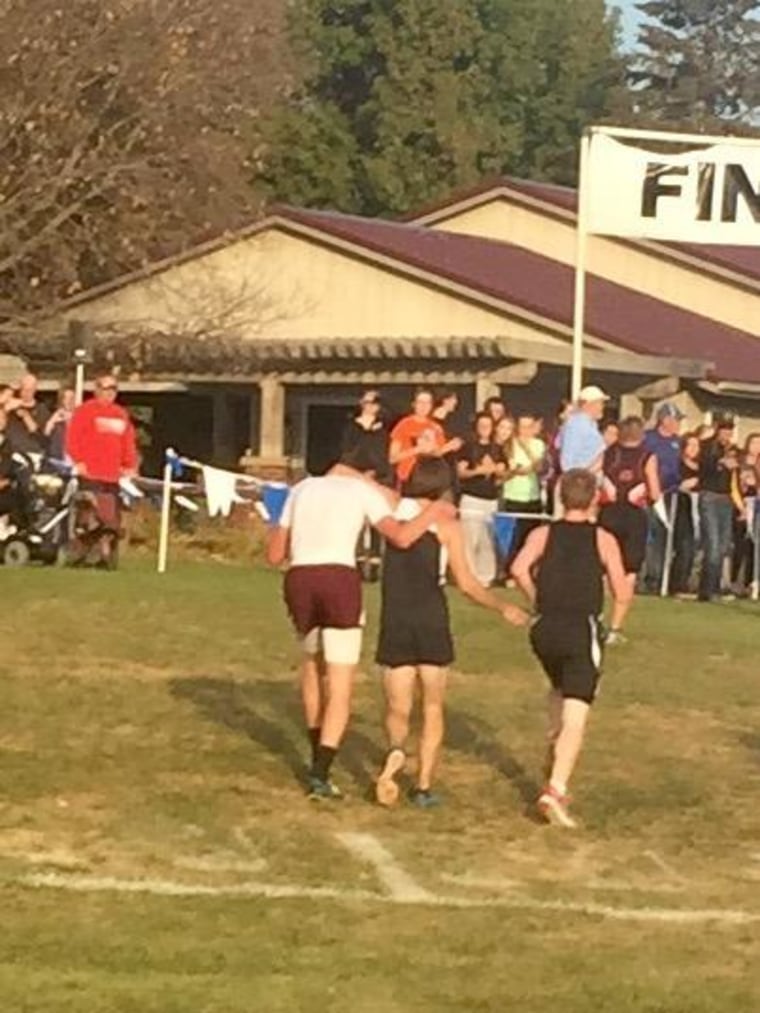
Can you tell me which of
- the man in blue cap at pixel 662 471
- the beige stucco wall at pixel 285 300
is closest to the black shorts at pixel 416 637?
the man in blue cap at pixel 662 471

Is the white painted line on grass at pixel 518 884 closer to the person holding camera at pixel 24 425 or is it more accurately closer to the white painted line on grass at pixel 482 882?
the white painted line on grass at pixel 482 882

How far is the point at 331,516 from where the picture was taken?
12125 mm

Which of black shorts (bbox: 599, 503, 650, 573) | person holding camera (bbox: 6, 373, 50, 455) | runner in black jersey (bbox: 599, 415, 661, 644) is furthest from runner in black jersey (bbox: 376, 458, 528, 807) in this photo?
person holding camera (bbox: 6, 373, 50, 455)

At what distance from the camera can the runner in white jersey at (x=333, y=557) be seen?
12102 mm

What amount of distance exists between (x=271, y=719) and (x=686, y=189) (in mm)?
9385

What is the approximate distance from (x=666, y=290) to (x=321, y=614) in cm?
2959

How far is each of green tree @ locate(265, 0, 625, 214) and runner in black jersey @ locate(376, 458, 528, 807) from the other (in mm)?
41472

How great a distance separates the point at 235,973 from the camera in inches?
343

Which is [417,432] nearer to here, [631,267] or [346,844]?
[346,844]

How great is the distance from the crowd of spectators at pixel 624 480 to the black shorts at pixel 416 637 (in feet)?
20.6

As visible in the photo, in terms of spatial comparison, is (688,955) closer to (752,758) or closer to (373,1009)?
(373,1009)

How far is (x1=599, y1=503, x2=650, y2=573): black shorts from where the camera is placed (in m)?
19.5


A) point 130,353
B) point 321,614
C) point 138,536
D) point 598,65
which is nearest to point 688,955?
point 321,614

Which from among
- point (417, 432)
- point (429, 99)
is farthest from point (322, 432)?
point (429, 99)
